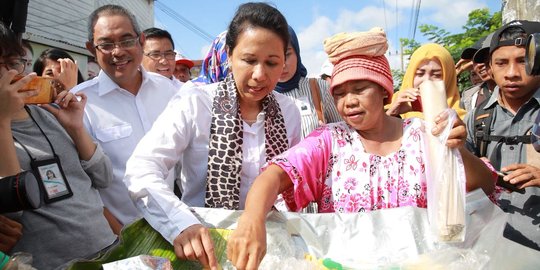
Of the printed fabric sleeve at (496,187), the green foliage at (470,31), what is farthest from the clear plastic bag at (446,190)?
the green foliage at (470,31)

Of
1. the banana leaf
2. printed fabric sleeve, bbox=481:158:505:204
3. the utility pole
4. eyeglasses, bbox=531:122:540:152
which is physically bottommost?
the banana leaf

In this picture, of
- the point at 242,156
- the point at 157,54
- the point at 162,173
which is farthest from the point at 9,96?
the point at 157,54

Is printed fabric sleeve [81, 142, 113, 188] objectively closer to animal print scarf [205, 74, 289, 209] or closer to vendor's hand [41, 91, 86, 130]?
vendor's hand [41, 91, 86, 130]

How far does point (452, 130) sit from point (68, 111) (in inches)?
66.6

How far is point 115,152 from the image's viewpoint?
247 centimetres

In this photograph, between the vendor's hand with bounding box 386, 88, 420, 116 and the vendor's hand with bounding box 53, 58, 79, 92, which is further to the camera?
the vendor's hand with bounding box 53, 58, 79, 92

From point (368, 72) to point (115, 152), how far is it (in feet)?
5.09

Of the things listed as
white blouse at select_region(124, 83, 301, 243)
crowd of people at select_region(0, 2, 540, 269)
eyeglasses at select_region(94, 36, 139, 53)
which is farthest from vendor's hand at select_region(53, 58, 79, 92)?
white blouse at select_region(124, 83, 301, 243)

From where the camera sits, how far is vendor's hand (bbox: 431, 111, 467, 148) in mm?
1443

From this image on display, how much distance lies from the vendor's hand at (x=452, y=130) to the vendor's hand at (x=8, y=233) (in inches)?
61.9

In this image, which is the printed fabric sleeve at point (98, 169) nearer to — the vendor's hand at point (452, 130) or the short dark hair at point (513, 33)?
the vendor's hand at point (452, 130)

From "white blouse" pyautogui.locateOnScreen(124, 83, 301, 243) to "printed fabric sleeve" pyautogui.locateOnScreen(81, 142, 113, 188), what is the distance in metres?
0.44

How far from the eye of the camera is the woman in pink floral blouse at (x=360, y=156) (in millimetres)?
1646

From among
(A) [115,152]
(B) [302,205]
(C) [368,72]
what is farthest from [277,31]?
(A) [115,152]
